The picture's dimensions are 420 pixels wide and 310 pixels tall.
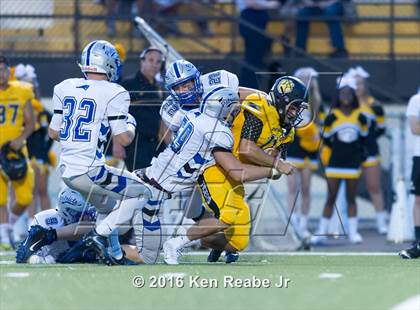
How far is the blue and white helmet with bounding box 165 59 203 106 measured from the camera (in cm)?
944

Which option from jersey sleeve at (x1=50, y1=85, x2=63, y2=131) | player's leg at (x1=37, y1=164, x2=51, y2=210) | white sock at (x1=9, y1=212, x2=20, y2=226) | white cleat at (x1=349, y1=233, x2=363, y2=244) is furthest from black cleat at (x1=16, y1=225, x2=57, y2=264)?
white cleat at (x1=349, y1=233, x2=363, y2=244)

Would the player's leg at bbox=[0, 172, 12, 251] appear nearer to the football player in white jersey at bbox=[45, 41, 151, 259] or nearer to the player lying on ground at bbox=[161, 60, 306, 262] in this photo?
the player lying on ground at bbox=[161, 60, 306, 262]

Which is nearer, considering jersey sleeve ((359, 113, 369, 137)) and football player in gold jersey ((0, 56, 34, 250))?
football player in gold jersey ((0, 56, 34, 250))

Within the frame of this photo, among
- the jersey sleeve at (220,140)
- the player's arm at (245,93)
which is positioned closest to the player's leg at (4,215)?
the player's arm at (245,93)

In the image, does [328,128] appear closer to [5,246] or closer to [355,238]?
[355,238]

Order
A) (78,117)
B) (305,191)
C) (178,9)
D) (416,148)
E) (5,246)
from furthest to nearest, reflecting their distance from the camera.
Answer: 1. (178,9)
2. (305,191)
3. (5,246)
4. (416,148)
5. (78,117)

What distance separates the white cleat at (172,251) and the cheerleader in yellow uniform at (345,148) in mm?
4533

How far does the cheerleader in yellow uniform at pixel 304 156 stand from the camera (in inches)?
543

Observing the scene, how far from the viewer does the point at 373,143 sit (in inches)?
557

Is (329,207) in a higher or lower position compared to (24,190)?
lower

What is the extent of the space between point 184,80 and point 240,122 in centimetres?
56

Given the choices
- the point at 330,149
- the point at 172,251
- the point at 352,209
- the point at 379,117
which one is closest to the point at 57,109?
the point at 172,251

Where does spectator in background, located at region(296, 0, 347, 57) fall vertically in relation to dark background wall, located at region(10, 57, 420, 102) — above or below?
above

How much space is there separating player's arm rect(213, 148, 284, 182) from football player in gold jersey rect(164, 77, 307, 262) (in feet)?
0.24
